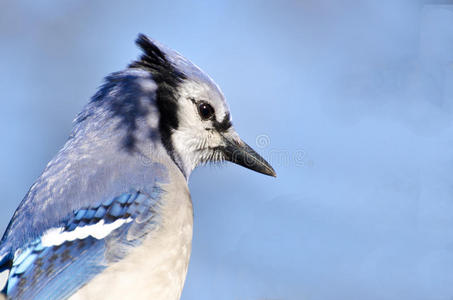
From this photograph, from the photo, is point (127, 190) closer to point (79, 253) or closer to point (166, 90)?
point (79, 253)

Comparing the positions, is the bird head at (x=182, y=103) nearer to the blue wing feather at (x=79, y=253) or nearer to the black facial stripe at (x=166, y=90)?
the black facial stripe at (x=166, y=90)

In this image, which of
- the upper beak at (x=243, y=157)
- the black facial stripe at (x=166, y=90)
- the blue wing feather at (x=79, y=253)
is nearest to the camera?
the blue wing feather at (x=79, y=253)

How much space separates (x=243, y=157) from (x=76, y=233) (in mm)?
710

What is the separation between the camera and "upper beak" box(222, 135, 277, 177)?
7.55 feet

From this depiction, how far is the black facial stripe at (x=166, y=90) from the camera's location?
2166 millimetres

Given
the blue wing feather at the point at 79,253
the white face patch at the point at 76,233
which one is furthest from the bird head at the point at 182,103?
the white face patch at the point at 76,233

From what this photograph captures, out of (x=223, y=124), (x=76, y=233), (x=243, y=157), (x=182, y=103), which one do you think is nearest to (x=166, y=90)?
(x=182, y=103)

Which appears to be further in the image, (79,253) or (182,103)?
(182,103)

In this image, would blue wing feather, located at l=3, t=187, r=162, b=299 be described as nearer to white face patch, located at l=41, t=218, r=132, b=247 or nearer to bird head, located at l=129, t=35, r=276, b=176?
white face patch, located at l=41, t=218, r=132, b=247

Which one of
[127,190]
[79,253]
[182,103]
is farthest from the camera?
[182,103]

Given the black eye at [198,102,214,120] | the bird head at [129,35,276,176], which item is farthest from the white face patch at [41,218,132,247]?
A: the black eye at [198,102,214,120]

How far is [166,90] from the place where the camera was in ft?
7.16

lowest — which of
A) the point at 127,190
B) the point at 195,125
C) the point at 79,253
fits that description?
the point at 79,253

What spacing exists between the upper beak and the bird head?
8cm
